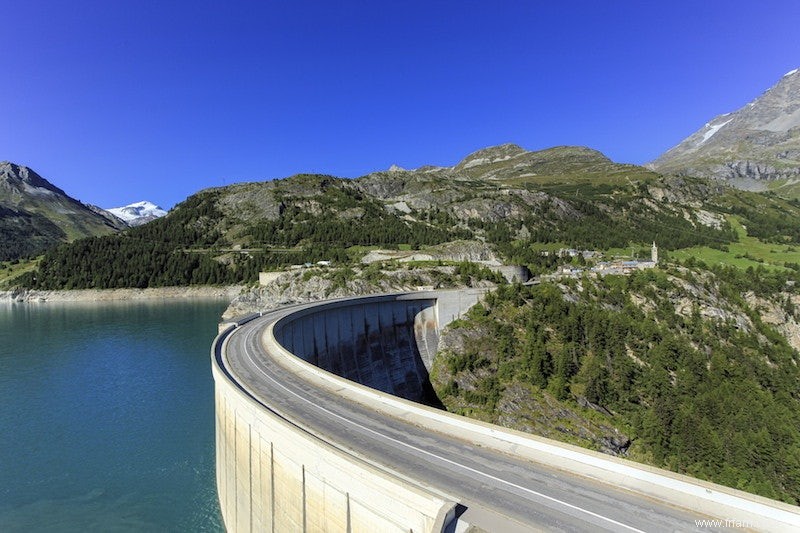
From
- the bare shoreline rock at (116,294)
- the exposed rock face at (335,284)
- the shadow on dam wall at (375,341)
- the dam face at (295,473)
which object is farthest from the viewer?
the bare shoreline rock at (116,294)

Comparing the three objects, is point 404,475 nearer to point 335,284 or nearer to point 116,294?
point 335,284

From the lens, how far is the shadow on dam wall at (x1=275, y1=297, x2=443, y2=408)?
145 ft

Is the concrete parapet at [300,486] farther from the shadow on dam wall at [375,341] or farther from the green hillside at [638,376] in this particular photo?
the green hillside at [638,376]

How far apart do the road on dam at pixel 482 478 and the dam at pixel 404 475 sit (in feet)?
0.15

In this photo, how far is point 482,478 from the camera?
1453cm

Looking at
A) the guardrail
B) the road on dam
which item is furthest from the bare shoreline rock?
the guardrail

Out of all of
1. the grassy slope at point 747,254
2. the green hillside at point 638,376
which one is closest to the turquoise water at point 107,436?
the green hillside at point 638,376

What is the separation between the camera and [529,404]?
171 ft

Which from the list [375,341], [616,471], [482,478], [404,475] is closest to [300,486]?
[404,475]

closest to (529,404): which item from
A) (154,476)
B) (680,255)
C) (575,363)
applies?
(575,363)

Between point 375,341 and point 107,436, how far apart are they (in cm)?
2778

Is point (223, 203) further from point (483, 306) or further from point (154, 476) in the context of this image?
point (154, 476)

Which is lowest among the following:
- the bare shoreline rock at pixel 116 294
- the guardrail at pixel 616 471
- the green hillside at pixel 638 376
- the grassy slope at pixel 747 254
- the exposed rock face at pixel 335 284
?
the green hillside at pixel 638 376

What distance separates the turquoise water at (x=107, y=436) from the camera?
81.7 ft
